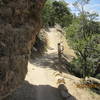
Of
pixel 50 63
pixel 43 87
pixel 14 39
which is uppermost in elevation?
pixel 14 39

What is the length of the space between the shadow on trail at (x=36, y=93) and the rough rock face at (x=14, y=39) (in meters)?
3.98

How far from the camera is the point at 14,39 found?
10.5m

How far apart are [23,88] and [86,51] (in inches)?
340

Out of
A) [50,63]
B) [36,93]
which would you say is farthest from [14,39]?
[50,63]

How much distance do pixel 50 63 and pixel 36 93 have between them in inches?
350

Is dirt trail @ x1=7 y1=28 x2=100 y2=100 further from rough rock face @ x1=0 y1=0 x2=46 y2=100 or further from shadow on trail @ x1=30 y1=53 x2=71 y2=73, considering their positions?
rough rock face @ x1=0 y1=0 x2=46 y2=100

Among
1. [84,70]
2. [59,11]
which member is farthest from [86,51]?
[59,11]

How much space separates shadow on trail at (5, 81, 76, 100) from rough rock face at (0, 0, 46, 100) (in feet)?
13.0

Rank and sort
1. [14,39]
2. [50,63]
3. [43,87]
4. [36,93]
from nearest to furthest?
[14,39] → [36,93] → [43,87] → [50,63]

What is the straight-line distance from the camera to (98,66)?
27.3 meters

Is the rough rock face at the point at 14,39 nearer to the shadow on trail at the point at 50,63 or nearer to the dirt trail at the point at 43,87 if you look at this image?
the dirt trail at the point at 43,87

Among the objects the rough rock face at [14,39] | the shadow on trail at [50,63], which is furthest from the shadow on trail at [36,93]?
the shadow on trail at [50,63]

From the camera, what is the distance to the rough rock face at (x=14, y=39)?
33.0 feet

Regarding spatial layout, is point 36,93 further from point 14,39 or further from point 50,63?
point 50,63
